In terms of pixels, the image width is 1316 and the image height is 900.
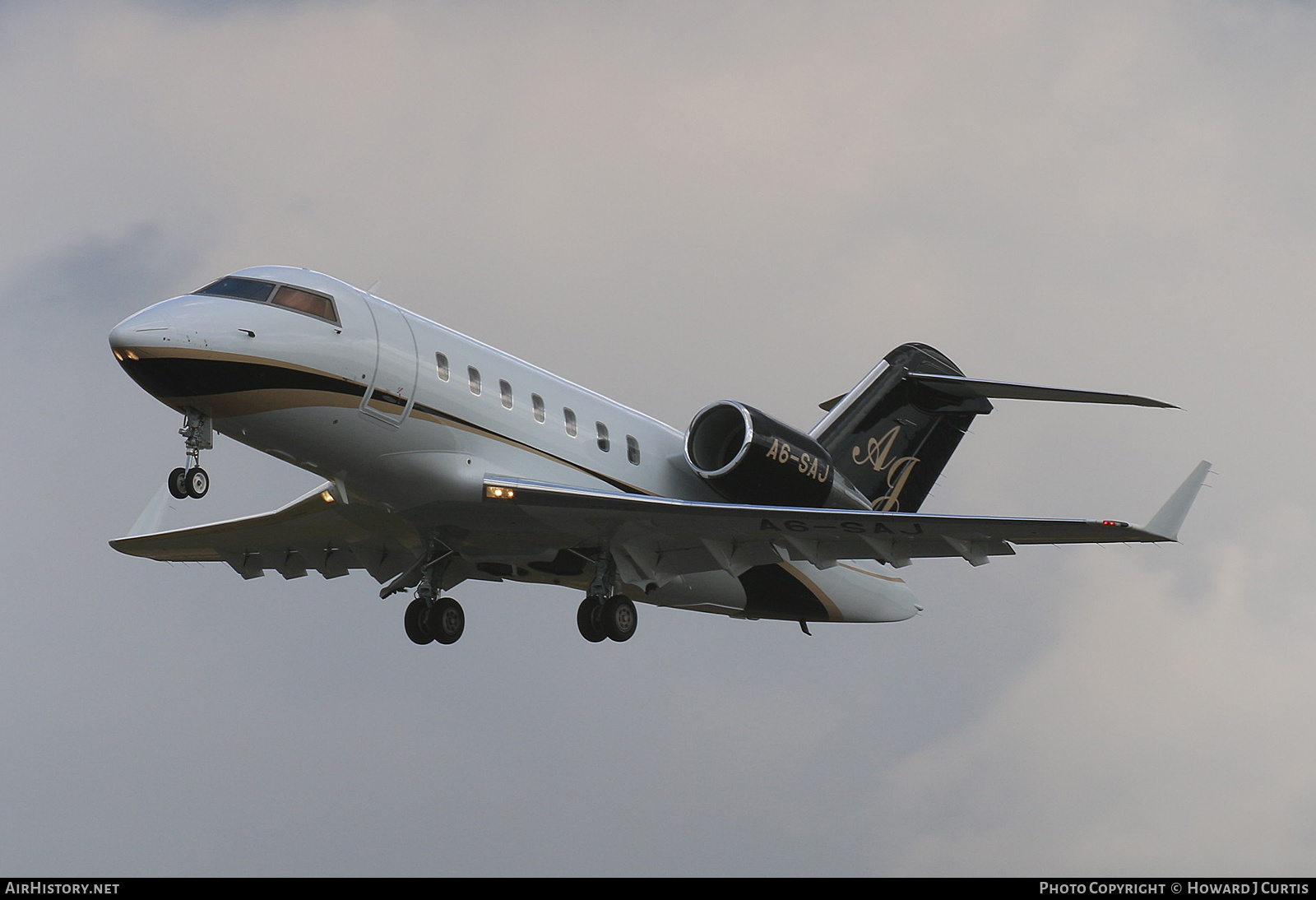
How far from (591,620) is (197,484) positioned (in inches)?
242

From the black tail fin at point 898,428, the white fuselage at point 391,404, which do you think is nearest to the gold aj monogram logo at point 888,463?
the black tail fin at point 898,428

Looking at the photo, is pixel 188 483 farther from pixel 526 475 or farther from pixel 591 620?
pixel 591 620

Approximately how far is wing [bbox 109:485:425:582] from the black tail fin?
7.34 meters

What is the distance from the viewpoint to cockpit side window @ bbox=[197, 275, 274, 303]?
19.5m

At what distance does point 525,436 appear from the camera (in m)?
21.2

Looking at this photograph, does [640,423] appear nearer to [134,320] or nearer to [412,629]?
[412,629]

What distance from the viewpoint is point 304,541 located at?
24.9 meters

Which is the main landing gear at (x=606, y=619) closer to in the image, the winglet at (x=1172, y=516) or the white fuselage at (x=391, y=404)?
the white fuselage at (x=391, y=404)

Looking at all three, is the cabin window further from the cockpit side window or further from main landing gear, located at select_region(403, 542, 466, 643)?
main landing gear, located at select_region(403, 542, 466, 643)

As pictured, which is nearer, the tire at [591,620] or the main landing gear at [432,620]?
the tire at [591,620]

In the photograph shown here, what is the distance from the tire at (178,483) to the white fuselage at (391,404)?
0.87 meters

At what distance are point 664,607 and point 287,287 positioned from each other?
348 inches

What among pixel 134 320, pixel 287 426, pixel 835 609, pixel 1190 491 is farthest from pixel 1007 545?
pixel 134 320

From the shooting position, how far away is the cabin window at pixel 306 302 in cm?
1959
